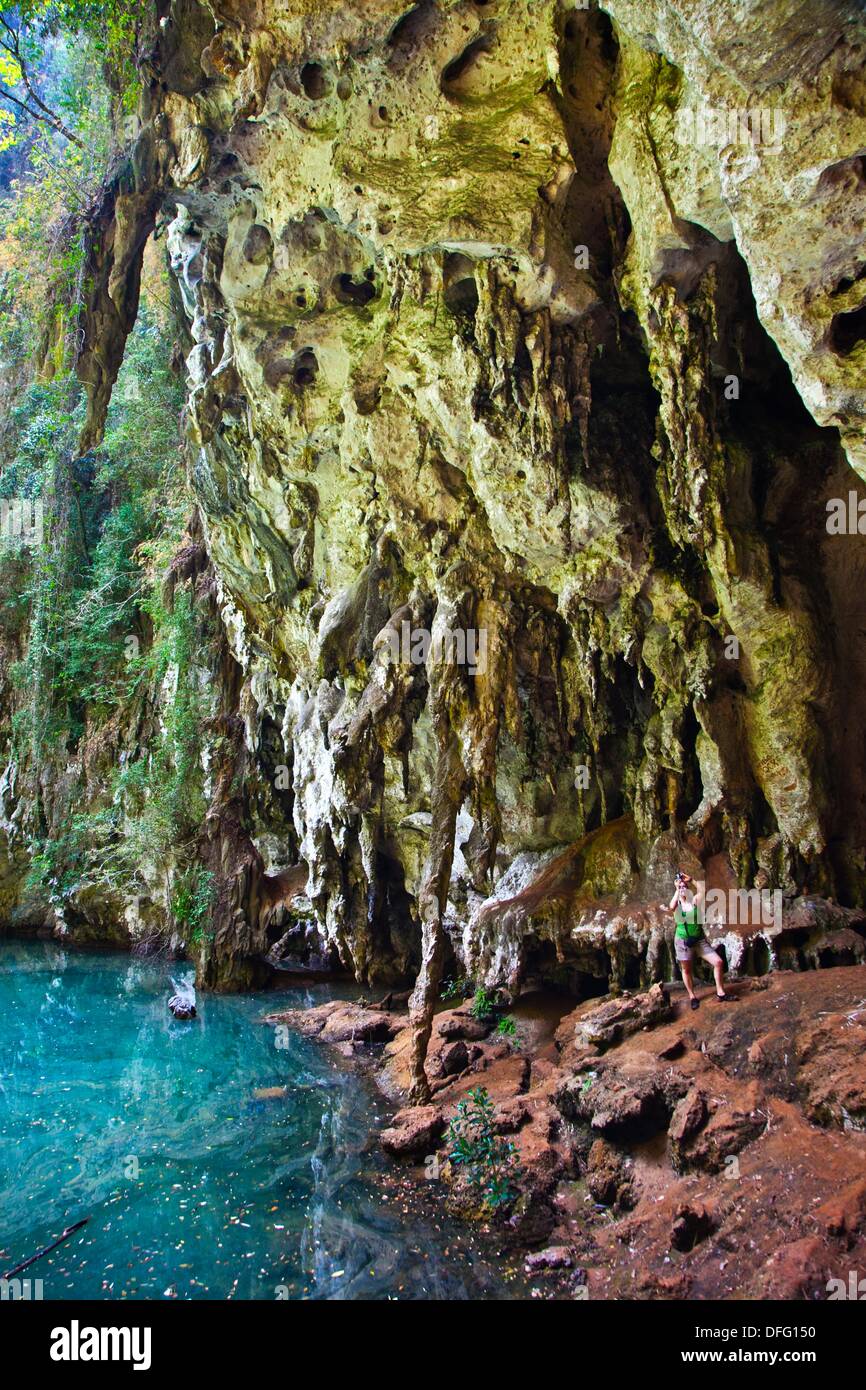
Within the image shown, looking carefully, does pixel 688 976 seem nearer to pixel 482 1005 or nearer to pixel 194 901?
pixel 482 1005

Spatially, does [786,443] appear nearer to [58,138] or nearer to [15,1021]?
[15,1021]

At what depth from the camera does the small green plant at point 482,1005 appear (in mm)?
10859

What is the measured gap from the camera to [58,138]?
17.5 m


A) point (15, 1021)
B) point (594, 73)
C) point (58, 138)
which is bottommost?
point (15, 1021)

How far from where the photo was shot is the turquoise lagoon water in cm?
609

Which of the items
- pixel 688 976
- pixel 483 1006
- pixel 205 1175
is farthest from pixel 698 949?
pixel 205 1175

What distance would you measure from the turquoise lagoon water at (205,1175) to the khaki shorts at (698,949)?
3.39 metres

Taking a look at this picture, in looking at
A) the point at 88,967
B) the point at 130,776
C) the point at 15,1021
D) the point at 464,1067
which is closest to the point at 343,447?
the point at 464,1067

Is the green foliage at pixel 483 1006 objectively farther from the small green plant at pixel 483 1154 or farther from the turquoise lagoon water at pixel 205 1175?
the small green plant at pixel 483 1154

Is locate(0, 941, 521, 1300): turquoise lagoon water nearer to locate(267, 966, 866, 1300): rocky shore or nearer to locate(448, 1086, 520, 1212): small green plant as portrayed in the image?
locate(448, 1086, 520, 1212): small green plant

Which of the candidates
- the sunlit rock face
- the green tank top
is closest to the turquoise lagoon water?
the sunlit rock face

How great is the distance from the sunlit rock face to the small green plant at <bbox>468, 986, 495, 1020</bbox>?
0.40 meters

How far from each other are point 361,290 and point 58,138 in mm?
11685

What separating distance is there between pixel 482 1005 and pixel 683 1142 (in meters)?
4.82
